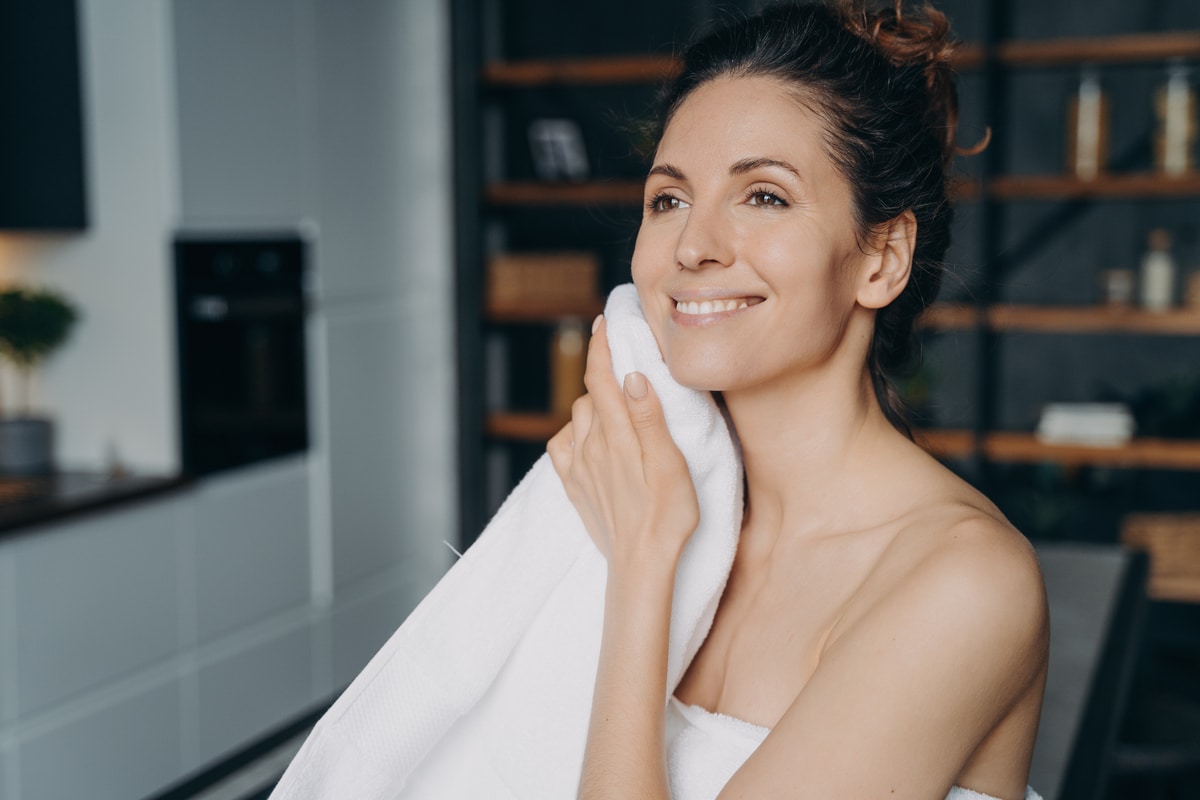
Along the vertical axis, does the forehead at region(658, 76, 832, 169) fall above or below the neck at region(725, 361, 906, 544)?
above

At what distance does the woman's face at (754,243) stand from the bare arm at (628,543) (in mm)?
70

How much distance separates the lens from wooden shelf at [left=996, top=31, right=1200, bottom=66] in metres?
3.71

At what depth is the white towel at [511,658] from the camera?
45.1 inches

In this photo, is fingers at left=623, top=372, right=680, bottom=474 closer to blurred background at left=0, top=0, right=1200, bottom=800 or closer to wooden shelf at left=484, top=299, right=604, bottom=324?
blurred background at left=0, top=0, right=1200, bottom=800

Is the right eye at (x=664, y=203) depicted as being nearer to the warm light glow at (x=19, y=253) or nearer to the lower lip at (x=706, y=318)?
the lower lip at (x=706, y=318)

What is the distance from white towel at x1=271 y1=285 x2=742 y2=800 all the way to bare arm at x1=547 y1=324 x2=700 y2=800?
0.03m

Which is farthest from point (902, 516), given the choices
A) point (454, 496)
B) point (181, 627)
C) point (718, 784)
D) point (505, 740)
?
point (454, 496)

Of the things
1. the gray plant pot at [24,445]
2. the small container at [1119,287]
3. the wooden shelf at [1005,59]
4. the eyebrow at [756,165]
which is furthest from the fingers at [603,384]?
the small container at [1119,287]

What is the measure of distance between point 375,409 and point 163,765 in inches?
53.3

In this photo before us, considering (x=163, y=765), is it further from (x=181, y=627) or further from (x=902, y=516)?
(x=902, y=516)

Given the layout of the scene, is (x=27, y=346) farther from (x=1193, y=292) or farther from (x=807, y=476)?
(x=1193, y=292)

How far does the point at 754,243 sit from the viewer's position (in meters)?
1.14

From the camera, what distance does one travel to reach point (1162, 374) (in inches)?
165

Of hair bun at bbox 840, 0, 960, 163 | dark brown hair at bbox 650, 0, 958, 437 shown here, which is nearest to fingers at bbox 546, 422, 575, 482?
dark brown hair at bbox 650, 0, 958, 437
